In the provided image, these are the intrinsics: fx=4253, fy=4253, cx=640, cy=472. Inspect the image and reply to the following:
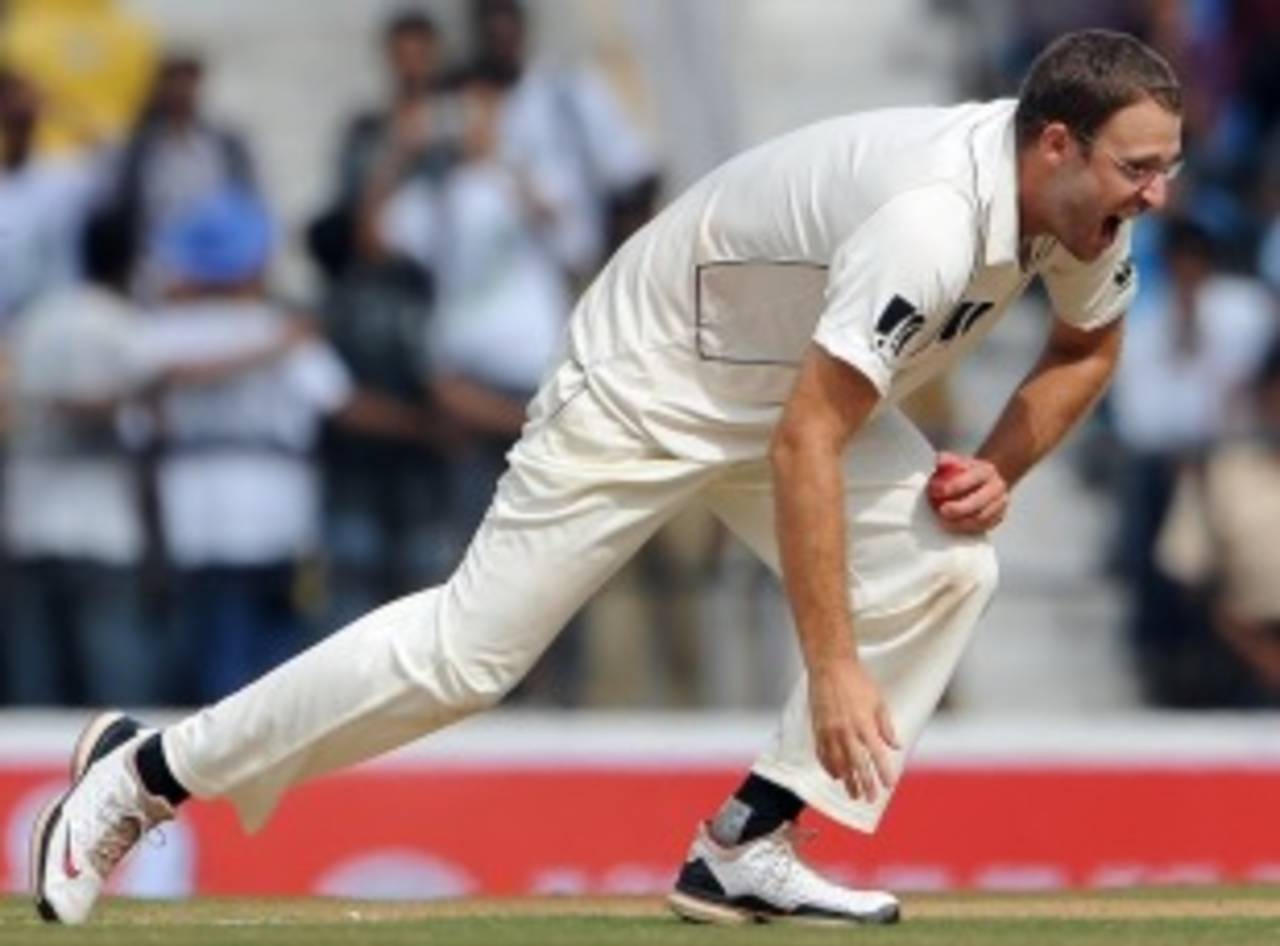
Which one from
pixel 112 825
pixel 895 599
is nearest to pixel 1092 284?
pixel 895 599

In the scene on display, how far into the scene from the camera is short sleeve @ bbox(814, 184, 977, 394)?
6711 mm

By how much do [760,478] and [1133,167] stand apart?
90 centimetres

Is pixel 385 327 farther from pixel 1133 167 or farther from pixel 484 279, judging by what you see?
pixel 1133 167

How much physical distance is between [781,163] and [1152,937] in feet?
4.71

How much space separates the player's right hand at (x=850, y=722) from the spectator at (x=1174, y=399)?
492 centimetres

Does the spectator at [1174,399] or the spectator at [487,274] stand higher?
the spectator at [487,274]

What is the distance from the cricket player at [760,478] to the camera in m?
6.89

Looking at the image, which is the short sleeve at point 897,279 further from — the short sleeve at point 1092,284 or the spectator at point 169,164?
the spectator at point 169,164

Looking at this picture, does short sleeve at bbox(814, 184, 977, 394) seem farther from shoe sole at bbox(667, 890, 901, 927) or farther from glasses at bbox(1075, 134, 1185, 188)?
shoe sole at bbox(667, 890, 901, 927)

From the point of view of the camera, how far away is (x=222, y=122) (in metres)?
12.1

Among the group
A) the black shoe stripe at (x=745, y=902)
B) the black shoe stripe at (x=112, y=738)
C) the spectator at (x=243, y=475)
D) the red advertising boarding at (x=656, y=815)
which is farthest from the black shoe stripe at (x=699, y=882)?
the spectator at (x=243, y=475)

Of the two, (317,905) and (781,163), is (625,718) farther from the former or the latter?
(781,163)

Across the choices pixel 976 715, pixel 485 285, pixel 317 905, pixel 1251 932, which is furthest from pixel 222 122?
pixel 1251 932

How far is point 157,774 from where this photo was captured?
734cm
